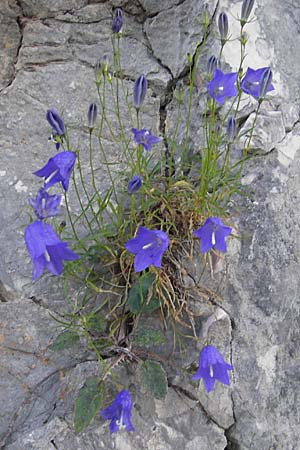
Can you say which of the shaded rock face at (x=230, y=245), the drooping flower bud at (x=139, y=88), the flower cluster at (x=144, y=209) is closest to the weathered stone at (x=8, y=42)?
the shaded rock face at (x=230, y=245)

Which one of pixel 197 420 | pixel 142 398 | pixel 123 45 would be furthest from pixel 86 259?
pixel 123 45

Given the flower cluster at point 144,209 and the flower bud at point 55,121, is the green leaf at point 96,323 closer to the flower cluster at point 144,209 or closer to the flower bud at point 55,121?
the flower cluster at point 144,209

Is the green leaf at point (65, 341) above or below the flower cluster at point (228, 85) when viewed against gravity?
below

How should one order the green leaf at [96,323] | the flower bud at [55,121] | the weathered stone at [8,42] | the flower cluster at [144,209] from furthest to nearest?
the weathered stone at [8,42] → the green leaf at [96,323] → the flower bud at [55,121] → the flower cluster at [144,209]

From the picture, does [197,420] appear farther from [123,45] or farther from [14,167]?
[123,45]

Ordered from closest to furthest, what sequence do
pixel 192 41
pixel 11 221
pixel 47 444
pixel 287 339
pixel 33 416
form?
pixel 47 444, pixel 33 416, pixel 287 339, pixel 11 221, pixel 192 41

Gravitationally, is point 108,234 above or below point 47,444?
above

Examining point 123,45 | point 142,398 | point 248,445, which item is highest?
point 123,45
